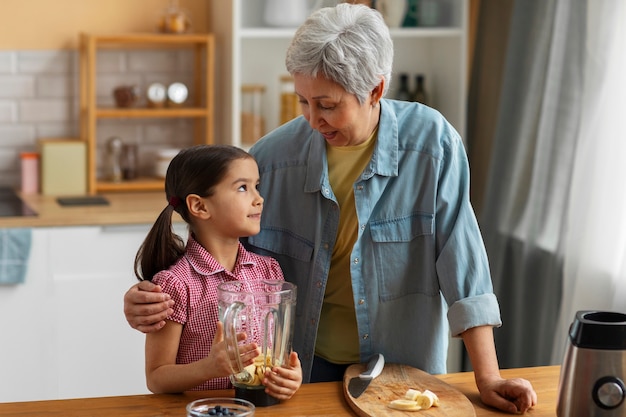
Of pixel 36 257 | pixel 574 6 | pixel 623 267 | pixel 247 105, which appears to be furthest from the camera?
pixel 247 105

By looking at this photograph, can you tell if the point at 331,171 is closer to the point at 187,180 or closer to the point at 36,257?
the point at 187,180

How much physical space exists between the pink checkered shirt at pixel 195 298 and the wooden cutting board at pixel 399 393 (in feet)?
0.93

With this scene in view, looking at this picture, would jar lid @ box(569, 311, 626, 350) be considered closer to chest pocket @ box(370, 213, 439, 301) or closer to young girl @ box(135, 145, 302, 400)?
chest pocket @ box(370, 213, 439, 301)

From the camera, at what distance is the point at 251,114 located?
4.01 meters

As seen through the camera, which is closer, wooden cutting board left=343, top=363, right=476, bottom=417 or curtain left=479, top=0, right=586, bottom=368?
wooden cutting board left=343, top=363, right=476, bottom=417

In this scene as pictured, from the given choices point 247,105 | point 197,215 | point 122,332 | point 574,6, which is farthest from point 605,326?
point 247,105

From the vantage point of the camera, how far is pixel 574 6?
3.18 metres

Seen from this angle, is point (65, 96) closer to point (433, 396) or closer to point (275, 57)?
point (275, 57)

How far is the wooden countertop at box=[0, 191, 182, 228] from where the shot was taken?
344 cm

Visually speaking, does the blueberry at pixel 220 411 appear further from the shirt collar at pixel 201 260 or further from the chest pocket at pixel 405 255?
the chest pocket at pixel 405 255

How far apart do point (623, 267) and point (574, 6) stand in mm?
900

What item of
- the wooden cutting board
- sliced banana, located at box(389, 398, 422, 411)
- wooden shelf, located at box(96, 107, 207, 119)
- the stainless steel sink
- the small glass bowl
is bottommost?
the stainless steel sink

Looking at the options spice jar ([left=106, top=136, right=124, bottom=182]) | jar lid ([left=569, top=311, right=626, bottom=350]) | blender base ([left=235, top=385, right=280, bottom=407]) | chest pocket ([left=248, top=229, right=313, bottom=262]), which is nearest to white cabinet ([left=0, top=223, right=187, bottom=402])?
spice jar ([left=106, top=136, right=124, bottom=182])

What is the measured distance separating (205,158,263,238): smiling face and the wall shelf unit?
207 centimetres
